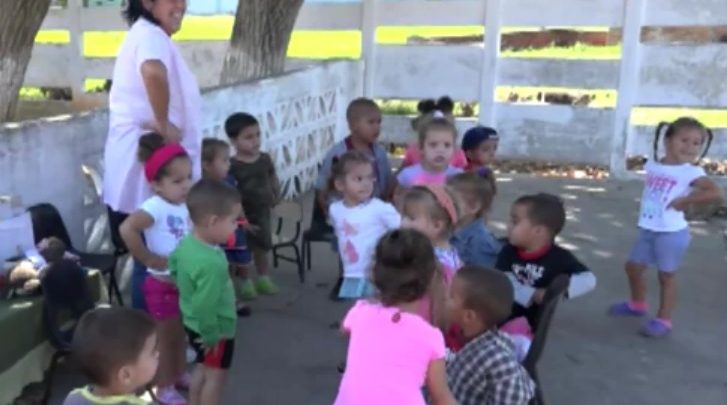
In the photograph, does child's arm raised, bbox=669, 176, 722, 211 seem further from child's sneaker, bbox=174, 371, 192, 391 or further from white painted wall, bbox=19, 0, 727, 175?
white painted wall, bbox=19, 0, 727, 175

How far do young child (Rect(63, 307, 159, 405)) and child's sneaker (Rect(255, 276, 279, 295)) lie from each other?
10.2 ft

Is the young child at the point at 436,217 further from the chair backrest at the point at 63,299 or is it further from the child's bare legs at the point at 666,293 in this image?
→ the child's bare legs at the point at 666,293

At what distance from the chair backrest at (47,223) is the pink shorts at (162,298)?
2.44 feet

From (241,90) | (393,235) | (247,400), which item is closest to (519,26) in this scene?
(241,90)

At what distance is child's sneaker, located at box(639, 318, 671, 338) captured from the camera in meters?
4.85

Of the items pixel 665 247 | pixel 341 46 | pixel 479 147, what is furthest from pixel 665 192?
pixel 341 46

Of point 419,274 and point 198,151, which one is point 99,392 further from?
point 198,151

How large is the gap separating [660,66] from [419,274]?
22.4ft

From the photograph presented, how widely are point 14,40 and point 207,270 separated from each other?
3611 mm

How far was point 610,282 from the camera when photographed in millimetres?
5793

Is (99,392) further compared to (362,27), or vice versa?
(362,27)

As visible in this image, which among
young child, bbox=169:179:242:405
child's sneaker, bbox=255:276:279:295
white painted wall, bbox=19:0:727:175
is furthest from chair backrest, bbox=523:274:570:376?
white painted wall, bbox=19:0:727:175

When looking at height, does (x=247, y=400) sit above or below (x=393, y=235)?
below

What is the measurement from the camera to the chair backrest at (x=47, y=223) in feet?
13.6
